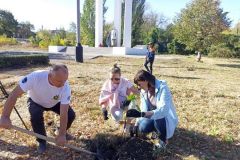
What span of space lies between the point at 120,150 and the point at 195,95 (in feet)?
15.8

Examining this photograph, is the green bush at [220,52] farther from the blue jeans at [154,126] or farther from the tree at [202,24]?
the blue jeans at [154,126]

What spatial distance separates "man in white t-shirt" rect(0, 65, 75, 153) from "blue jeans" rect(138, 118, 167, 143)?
99 cm

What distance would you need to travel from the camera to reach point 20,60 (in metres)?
14.4

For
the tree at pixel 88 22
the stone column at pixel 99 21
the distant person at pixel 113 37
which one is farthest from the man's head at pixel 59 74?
the tree at pixel 88 22

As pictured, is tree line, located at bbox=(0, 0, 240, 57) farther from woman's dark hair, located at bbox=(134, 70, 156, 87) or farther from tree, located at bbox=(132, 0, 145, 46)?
woman's dark hair, located at bbox=(134, 70, 156, 87)

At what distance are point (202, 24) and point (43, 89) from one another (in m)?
19.5

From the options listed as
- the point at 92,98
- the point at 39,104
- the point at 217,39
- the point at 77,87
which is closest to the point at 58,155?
the point at 39,104

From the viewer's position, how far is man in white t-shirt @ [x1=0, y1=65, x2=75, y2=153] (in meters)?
3.73

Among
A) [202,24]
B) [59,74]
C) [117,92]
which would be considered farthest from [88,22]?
[59,74]

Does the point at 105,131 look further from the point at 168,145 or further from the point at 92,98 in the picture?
the point at 92,98

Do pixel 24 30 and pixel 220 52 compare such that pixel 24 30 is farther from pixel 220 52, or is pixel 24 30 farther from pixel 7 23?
pixel 220 52

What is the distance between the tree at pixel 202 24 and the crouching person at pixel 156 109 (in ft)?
60.2

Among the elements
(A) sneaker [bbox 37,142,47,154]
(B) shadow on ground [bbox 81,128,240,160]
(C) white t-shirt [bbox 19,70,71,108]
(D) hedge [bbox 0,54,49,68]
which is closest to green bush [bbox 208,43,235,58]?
(D) hedge [bbox 0,54,49,68]

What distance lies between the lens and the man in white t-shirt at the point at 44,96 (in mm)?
3732
